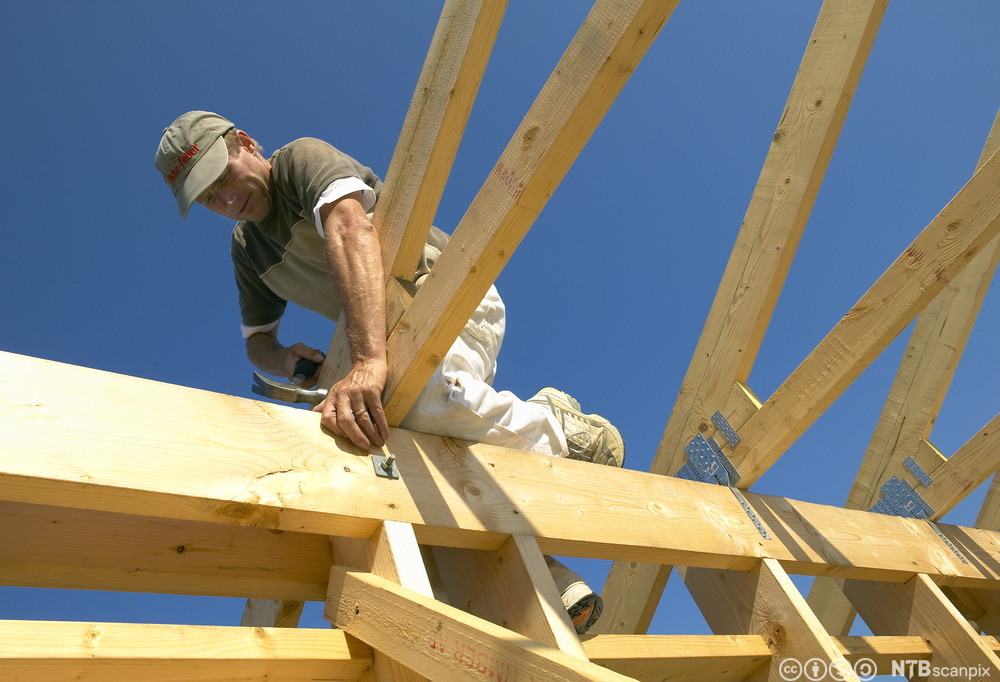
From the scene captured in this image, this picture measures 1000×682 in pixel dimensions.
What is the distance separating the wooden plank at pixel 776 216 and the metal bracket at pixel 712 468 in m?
0.05

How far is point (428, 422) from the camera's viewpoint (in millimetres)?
1686

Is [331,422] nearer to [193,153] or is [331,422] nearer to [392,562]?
[392,562]

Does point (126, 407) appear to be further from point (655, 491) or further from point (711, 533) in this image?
point (711, 533)

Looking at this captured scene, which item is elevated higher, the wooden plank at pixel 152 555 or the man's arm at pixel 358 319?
the man's arm at pixel 358 319

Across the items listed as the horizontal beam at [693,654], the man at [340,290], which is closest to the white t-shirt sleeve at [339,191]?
the man at [340,290]

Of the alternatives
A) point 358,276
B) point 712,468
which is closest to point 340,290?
point 358,276

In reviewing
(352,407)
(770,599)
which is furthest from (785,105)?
(352,407)

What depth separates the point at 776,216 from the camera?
2340 millimetres

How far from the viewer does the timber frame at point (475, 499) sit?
114cm

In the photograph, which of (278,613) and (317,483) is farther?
(278,613)

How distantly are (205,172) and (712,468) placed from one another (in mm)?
1664

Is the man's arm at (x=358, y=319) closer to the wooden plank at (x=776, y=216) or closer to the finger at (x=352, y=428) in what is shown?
the finger at (x=352, y=428)

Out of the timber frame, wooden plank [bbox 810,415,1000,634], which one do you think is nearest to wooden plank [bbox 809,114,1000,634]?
wooden plank [bbox 810,415,1000,634]

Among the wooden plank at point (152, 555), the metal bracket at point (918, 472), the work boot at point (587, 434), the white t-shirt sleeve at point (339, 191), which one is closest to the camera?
the wooden plank at point (152, 555)
